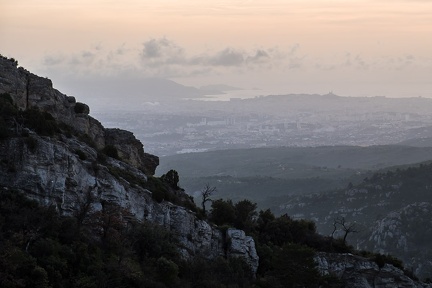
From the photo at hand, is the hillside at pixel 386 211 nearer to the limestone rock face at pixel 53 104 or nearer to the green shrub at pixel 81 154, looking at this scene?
the limestone rock face at pixel 53 104

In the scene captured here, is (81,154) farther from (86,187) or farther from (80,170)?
(86,187)

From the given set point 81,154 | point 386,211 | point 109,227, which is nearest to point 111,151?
point 81,154

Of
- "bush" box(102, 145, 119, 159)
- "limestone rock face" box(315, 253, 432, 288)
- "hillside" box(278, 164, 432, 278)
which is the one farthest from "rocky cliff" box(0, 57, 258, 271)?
"hillside" box(278, 164, 432, 278)

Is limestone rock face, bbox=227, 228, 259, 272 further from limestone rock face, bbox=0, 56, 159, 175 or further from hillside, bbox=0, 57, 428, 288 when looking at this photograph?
limestone rock face, bbox=0, 56, 159, 175

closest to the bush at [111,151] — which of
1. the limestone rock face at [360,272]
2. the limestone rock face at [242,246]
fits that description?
the limestone rock face at [242,246]

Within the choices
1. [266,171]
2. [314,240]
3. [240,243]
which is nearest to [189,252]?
Result: [240,243]

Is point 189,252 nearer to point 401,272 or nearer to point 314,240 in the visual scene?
point 314,240
